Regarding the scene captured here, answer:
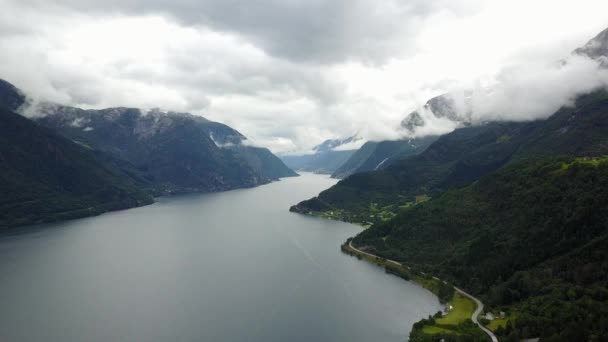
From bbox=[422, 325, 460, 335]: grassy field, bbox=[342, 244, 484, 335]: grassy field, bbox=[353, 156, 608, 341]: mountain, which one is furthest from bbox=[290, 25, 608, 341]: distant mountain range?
bbox=[342, 244, 484, 335]: grassy field

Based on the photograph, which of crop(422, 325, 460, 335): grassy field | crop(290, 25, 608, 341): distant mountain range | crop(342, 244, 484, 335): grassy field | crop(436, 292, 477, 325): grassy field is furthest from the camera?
crop(436, 292, 477, 325): grassy field

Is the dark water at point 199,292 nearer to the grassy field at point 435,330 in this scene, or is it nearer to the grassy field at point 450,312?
the grassy field at point 450,312

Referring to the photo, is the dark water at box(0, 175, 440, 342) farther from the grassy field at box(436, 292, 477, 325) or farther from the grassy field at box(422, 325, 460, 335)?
the grassy field at box(436, 292, 477, 325)

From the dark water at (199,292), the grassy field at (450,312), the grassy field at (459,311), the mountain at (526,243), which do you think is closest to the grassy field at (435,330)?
the grassy field at (450,312)

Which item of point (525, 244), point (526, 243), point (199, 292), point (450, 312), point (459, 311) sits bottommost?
point (450, 312)

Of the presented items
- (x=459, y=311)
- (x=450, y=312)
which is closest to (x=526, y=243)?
(x=459, y=311)

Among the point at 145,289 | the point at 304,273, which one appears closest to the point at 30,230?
the point at 145,289

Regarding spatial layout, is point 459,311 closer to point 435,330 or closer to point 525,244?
point 435,330
